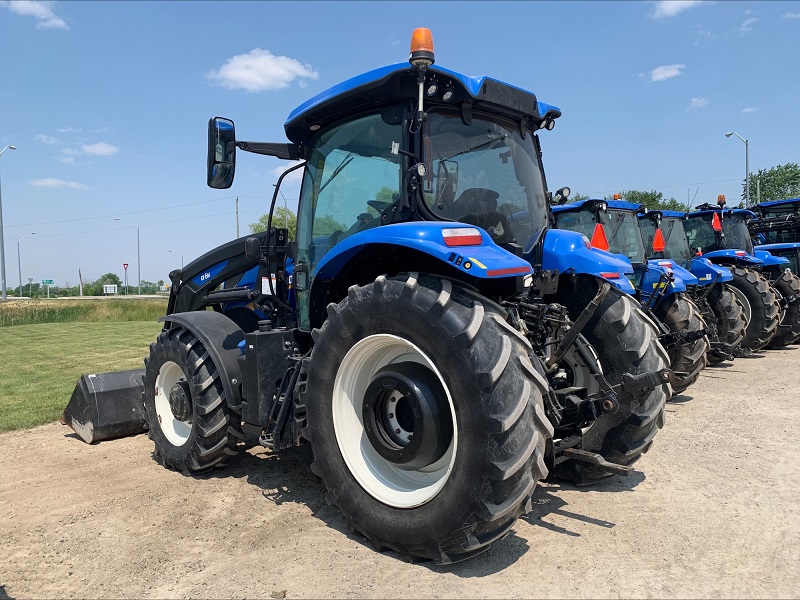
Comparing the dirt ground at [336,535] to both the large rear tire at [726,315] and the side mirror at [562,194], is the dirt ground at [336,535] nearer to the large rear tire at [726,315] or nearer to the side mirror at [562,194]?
the side mirror at [562,194]

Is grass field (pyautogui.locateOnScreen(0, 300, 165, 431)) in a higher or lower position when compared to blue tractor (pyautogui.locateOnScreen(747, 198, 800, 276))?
lower

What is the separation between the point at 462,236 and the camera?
3059 millimetres

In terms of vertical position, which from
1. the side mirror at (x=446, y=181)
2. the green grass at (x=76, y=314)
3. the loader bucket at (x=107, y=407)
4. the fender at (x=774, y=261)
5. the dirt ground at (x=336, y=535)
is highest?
the side mirror at (x=446, y=181)

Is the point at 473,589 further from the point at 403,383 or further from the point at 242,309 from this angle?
the point at 242,309

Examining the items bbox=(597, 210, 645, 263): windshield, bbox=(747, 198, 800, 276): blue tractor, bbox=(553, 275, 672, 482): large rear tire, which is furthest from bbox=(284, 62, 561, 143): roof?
bbox=(747, 198, 800, 276): blue tractor

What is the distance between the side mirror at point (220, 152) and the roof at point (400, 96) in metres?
0.42

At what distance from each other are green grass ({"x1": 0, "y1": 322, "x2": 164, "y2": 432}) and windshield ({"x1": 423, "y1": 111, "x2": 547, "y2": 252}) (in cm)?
540

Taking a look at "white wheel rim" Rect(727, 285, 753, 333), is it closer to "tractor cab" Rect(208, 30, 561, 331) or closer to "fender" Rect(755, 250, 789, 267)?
"fender" Rect(755, 250, 789, 267)

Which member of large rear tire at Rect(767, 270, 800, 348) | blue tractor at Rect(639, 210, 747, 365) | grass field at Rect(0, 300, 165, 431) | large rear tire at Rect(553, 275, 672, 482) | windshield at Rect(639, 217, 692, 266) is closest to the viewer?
large rear tire at Rect(553, 275, 672, 482)

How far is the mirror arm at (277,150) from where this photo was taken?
4504 millimetres

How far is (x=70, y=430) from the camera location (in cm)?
612

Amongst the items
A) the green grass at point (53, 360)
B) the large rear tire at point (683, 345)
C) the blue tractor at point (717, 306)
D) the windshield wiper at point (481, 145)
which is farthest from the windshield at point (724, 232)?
the green grass at point (53, 360)

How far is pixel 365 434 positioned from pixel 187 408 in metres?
1.89

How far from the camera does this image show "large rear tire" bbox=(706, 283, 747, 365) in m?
9.53
